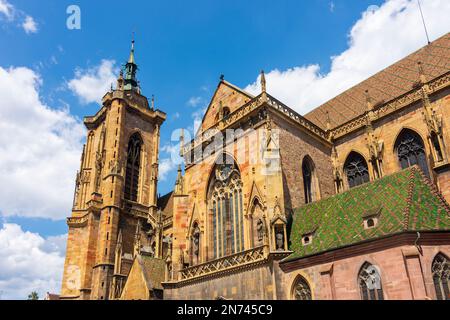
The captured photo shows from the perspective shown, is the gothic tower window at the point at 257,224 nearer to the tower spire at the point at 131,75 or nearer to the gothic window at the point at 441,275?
the gothic window at the point at 441,275

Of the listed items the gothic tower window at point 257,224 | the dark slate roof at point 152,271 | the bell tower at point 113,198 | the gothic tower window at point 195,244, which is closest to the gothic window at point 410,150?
the gothic tower window at point 257,224

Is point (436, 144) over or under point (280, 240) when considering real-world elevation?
over

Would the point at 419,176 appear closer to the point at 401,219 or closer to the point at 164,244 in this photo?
the point at 401,219

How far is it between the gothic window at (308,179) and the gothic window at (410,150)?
423 centimetres

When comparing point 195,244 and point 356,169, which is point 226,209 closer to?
point 195,244

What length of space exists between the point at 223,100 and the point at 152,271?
1036 centimetres

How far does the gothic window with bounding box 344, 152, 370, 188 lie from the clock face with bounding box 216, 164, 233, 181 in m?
6.62

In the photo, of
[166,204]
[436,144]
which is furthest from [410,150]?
[166,204]

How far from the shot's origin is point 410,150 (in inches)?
761

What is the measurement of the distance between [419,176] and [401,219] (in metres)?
3.15

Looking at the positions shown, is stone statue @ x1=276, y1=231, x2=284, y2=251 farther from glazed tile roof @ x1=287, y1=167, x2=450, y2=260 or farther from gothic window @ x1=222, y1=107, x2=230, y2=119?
gothic window @ x1=222, y1=107, x2=230, y2=119

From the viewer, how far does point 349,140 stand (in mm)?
22125

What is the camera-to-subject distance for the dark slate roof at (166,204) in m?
36.7

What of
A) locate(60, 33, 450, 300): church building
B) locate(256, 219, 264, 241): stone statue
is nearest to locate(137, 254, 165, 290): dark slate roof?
locate(60, 33, 450, 300): church building
